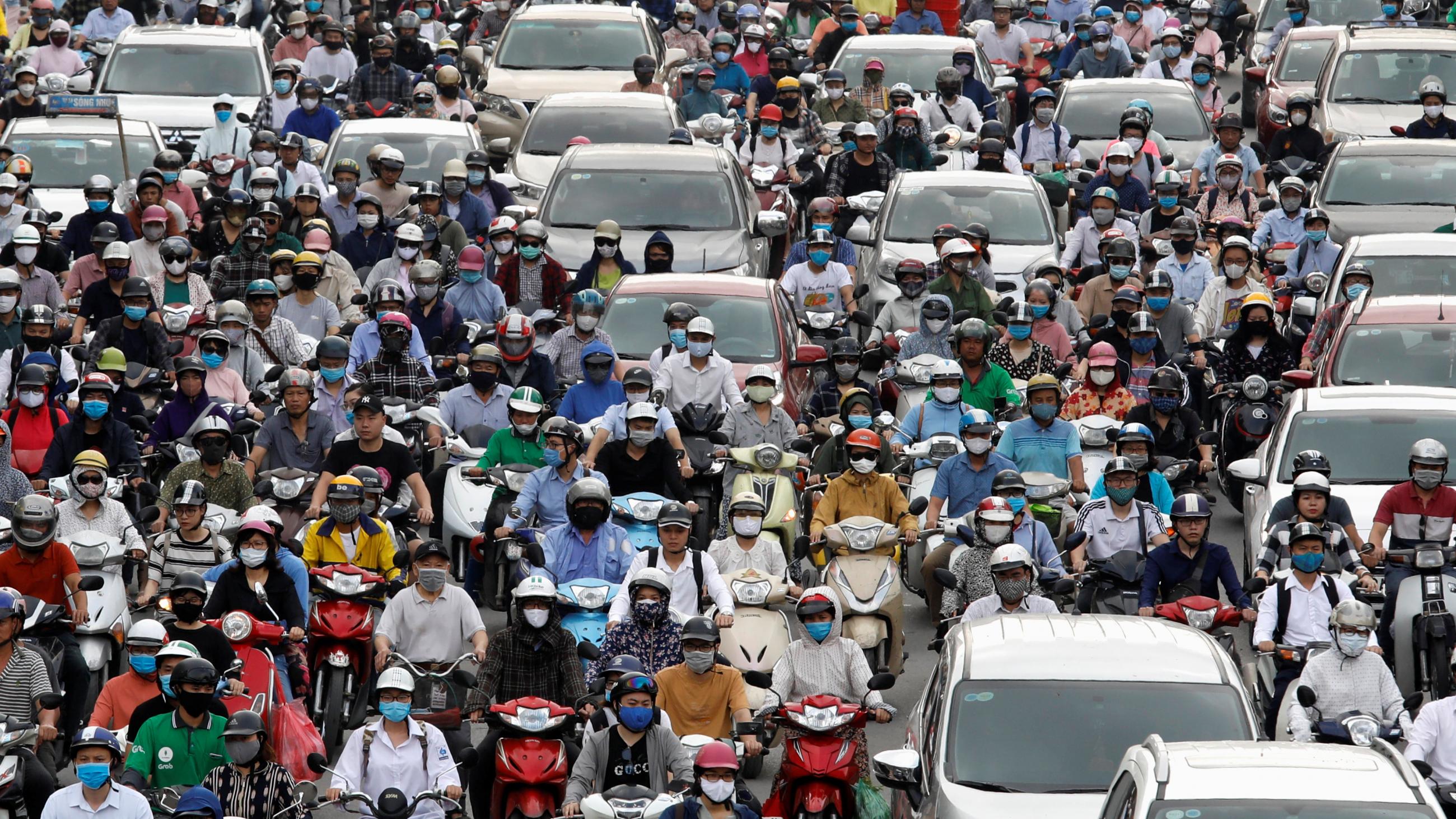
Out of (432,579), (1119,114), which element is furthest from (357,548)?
(1119,114)

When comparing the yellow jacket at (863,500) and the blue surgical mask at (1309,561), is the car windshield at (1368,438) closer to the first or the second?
the blue surgical mask at (1309,561)

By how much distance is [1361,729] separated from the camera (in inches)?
545

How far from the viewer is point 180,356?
66.0 ft

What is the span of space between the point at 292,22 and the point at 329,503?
1596cm

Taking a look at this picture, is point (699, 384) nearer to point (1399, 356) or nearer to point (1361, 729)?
point (1399, 356)

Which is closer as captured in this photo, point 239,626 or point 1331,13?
point 239,626

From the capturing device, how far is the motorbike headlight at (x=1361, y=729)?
45.3 feet

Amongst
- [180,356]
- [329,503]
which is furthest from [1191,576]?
[180,356]

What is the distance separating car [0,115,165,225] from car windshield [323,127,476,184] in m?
1.84

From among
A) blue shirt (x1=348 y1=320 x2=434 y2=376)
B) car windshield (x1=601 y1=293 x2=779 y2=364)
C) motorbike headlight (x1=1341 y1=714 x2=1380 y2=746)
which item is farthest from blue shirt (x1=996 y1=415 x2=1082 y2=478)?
motorbike headlight (x1=1341 y1=714 x2=1380 y2=746)

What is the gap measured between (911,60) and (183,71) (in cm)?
825

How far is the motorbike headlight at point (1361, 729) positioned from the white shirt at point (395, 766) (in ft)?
15.6

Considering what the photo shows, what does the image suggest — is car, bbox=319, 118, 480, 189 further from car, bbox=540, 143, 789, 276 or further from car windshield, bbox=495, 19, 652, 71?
car windshield, bbox=495, 19, 652, 71

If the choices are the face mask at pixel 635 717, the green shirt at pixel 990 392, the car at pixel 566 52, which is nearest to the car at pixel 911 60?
the car at pixel 566 52
